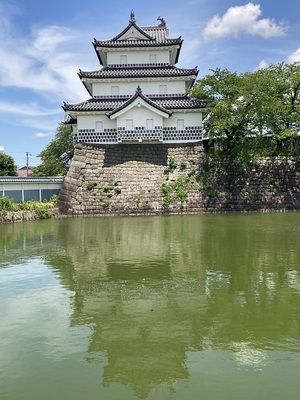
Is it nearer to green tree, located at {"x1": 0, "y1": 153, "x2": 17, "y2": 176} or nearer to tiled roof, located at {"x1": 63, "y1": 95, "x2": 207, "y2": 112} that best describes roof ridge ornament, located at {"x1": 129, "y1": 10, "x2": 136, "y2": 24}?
tiled roof, located at {"x1": 63, "y1": 95, "x2": 207, "y2": 112}

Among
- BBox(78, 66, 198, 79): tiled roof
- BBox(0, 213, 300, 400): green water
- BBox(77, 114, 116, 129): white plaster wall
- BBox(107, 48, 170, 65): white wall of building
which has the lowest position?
BBox(0, 213, 300, 400): green water

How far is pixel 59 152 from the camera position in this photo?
149 feet

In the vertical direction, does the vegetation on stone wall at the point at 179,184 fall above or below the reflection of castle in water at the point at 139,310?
above

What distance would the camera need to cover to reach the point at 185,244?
14.3 metres

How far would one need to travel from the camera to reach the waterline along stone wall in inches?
1085

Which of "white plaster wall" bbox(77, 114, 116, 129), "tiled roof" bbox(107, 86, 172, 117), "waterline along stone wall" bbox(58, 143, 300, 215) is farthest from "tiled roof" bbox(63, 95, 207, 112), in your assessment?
"waterline along stone wall" bbox(58, 143, 300, 215)

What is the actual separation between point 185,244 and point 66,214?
14543 millimetres

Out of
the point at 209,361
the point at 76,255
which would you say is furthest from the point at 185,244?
the point at 209,361

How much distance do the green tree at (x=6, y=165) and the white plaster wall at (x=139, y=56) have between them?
2630 cm

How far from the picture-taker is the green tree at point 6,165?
50.7 m

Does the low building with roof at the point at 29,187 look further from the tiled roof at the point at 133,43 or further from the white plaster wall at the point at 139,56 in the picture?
the tiled roof at the point at 133,43

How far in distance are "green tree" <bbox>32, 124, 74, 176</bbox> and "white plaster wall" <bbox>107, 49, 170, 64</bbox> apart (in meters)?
15.0

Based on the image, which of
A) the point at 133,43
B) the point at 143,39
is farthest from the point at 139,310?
the point at 143,39

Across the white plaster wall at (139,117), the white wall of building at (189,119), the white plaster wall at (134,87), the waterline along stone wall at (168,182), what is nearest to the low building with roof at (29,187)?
the waterline along stone wall at (168,182)
